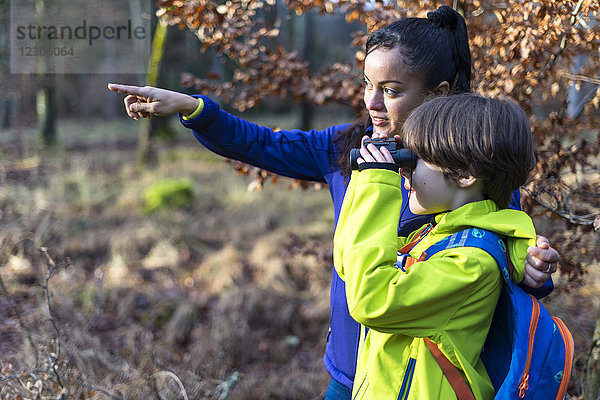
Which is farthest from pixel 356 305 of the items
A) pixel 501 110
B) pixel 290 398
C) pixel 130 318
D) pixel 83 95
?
pixel 83 95

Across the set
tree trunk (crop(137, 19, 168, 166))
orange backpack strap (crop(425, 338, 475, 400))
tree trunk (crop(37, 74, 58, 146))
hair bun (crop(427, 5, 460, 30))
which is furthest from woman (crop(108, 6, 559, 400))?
tree trunk (crop(37, 74, 58, 146))

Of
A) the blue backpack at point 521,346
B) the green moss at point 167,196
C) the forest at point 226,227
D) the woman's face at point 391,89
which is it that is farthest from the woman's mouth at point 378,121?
the green moss at point 167,196

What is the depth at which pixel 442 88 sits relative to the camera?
1.92m

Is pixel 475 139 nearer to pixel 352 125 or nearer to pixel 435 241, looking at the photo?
pixel 435 241

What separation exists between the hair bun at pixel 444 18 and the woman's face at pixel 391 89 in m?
0.21

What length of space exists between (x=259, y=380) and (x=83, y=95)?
19.7 m

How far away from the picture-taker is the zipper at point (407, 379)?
1.50 metres

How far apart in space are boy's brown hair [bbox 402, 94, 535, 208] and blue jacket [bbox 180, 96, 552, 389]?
0.53 meters

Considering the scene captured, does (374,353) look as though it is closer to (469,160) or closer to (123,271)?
(469,160)

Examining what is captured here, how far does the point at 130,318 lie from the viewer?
529 centimetres

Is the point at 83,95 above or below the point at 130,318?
below

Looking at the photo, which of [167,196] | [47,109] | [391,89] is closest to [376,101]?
[391,89]

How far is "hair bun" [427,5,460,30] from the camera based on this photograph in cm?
193

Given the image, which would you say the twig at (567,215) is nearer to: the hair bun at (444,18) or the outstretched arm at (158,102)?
the hair bun at (444,18)
